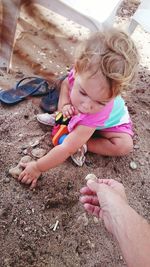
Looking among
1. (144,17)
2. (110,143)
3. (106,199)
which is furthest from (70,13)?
(106,199)

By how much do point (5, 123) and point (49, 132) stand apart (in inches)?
7.5

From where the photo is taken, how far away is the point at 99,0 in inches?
83.1

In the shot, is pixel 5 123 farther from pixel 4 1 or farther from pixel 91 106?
pixel 4 1

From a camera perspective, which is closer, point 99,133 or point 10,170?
point 10,170

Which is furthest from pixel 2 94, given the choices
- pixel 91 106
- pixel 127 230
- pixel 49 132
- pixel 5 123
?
pixel 127 230

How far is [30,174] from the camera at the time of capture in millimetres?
1505

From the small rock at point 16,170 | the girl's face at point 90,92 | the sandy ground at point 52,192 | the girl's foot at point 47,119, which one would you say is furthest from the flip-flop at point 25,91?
the girl's face at point 90,92

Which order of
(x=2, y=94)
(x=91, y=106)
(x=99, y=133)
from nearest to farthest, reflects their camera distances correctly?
(x=91, y=106), (x=99, y=133), (x=2, y=94)

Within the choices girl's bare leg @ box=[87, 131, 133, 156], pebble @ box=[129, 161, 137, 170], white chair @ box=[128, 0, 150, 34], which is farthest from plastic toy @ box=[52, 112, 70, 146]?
white chair @ box=[128, 0, 150, 34]

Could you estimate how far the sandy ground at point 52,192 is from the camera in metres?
1.37

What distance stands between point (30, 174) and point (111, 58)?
52cm

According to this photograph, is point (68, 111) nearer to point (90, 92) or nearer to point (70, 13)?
point (90, 92)

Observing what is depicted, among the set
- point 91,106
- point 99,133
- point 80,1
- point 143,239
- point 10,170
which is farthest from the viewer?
point 80,1

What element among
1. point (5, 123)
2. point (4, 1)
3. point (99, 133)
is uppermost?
point (4, 1)
